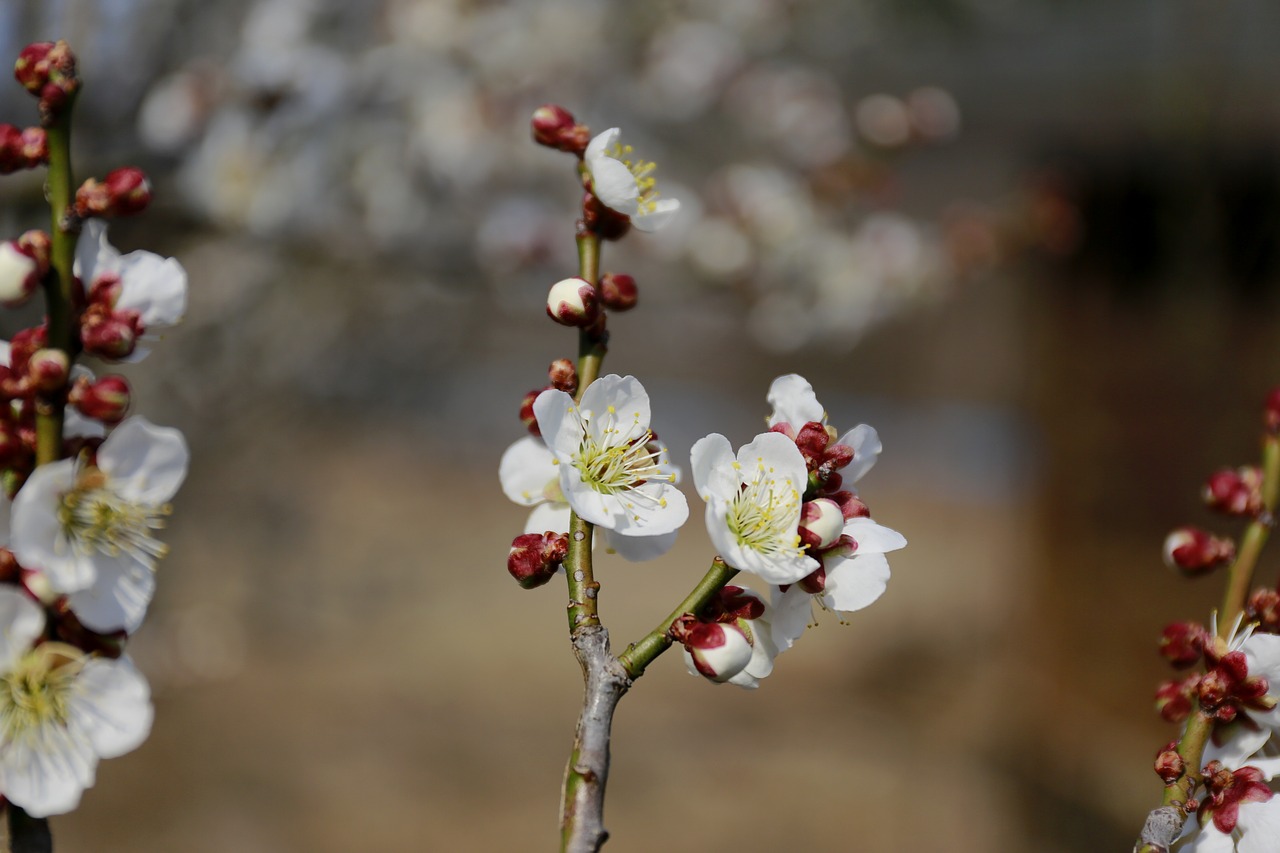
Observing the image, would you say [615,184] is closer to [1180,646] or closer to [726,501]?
[726,501]

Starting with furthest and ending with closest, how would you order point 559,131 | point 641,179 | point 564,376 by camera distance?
point 641,179 < point 559,131 < point 564,376

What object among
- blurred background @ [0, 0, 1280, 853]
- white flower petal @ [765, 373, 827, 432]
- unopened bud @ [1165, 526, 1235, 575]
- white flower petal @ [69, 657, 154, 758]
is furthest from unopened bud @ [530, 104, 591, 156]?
blurred background @ [0, 0, 1280, 853]

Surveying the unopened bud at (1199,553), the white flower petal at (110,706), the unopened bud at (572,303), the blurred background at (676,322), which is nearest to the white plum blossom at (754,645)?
the unopened bud at (572,303)

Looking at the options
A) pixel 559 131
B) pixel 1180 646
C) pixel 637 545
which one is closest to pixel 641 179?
pixel 559 131

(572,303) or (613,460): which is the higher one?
(572,303)

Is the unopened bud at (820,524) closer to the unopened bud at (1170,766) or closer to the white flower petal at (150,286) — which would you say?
the unopened bud at (1170,766)

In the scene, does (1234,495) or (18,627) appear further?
(1234,495)

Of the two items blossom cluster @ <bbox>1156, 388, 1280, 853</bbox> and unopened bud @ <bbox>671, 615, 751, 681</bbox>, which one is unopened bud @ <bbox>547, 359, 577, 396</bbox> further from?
blossom cluster @ <bbox>1156, 388, 1280, 853</bbox>

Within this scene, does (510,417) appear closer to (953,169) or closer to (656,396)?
(656,396)
